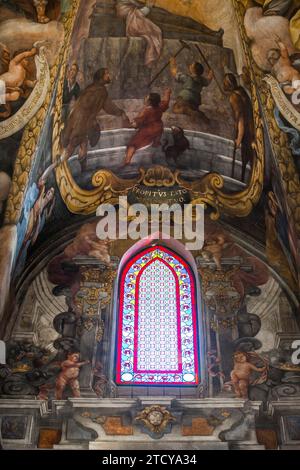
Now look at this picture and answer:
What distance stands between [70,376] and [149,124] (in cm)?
477

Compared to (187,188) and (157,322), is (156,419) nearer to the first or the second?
(157,322)

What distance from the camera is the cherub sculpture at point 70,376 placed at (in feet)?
35.7

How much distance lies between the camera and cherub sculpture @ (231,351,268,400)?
10930 millimetres

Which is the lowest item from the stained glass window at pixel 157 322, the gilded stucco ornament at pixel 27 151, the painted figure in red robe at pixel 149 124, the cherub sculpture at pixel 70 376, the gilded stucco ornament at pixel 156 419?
the gilded stucco ornament at pixel 156 419

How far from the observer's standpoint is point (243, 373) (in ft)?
36.5

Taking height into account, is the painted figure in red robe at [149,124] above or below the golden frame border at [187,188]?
above

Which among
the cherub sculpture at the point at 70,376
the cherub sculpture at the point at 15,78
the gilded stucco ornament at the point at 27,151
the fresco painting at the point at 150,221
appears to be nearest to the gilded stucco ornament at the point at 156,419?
the fresco painting at the point at 150,221

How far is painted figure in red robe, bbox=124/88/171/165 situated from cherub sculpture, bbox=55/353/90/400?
3940mm

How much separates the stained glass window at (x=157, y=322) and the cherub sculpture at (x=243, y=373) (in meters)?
0.64

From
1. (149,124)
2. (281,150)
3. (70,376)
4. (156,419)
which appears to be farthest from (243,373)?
(149,124)

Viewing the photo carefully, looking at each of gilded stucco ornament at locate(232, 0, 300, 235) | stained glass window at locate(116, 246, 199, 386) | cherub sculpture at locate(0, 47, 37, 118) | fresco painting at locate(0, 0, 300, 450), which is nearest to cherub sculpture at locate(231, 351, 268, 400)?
fresco painting at locate(0, 0, 300, 450)

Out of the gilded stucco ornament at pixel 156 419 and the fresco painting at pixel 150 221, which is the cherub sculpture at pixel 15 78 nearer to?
the fresco painting at pixel 150 221

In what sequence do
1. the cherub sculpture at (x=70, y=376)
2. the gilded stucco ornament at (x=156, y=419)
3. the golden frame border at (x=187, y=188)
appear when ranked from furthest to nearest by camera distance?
1. the golden frame border at (x=187, y=188)
2. the cherub sculpture at (x=70, y=376)
3. the gilded stucco ornament at (x=156, y=419)
